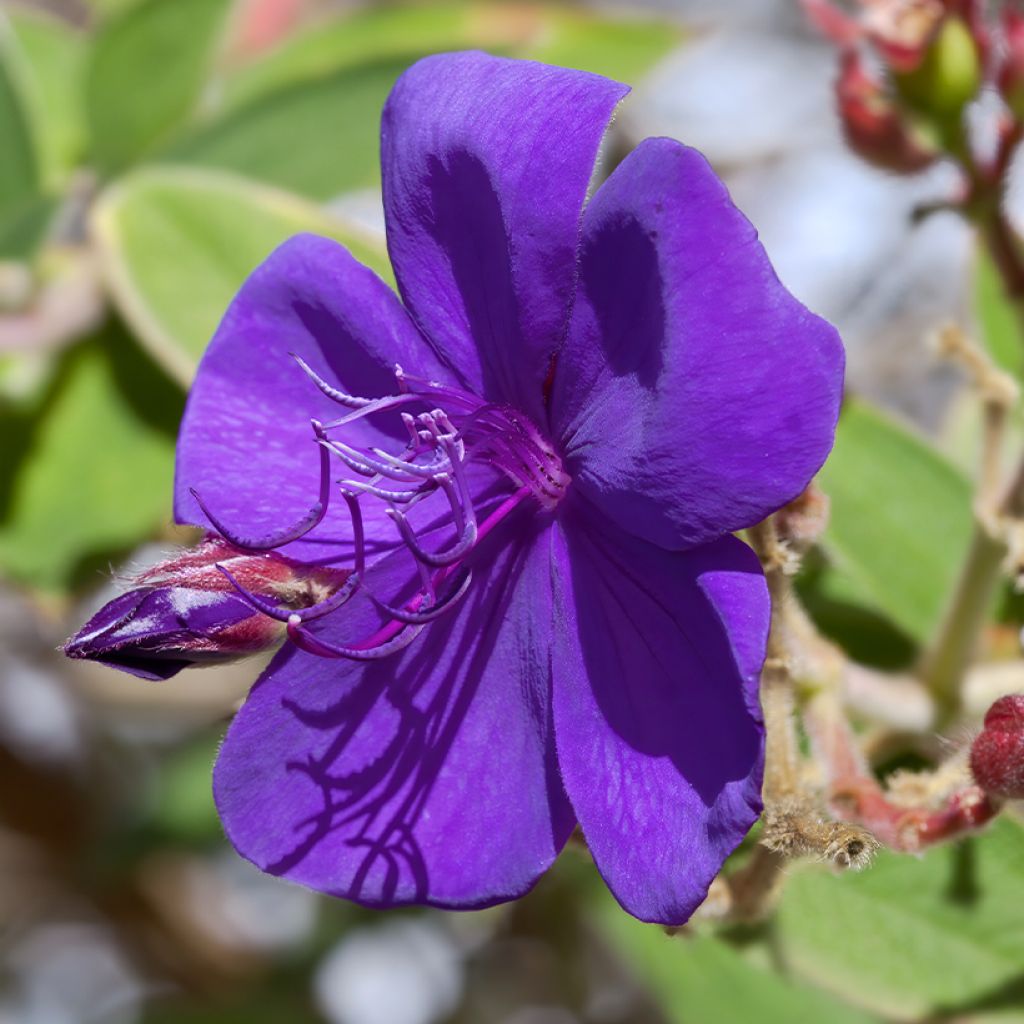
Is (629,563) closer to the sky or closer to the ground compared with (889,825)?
closer to the sky

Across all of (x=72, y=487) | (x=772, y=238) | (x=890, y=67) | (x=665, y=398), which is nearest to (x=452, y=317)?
(x=665, y=398)

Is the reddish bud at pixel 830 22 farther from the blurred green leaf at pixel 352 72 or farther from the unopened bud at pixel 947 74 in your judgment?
the blurred green leaf at pixel 352 72

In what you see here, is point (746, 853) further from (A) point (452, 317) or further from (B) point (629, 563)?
(A) point (452, 317)

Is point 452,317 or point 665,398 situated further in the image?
point 452,317

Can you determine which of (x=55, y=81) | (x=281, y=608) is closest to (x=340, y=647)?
(x=281, y=608)

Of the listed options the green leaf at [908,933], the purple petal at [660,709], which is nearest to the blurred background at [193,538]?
the green leaf at [908,933]

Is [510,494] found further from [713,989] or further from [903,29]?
[713,989]

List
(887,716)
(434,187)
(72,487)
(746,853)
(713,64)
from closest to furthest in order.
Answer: (434,187) → (746,853) → (887,716) → (72,487) → (713,64)
